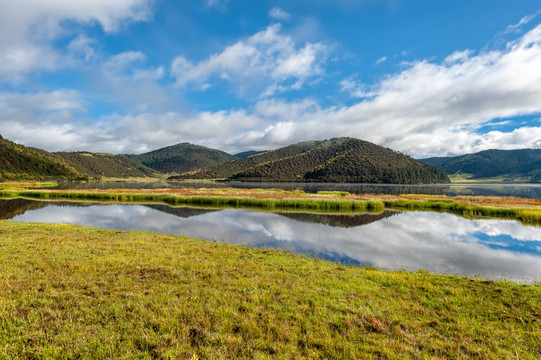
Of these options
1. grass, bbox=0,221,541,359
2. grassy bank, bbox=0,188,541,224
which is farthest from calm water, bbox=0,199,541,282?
grassy bank, bbox=0,188,541,224

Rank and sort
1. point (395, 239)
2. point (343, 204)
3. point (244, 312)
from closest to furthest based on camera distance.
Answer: point (244, 312) < point (395, 239) < point (343, 204)

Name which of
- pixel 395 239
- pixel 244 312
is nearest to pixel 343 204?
pixel 395 239

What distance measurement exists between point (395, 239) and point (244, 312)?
891 inches

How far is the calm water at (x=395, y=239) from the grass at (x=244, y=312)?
6.83 m

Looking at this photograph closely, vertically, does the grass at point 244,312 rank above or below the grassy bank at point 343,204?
above

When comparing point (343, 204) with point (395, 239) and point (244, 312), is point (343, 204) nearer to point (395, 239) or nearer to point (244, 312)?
point (395, 239)

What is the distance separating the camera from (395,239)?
84.5ft

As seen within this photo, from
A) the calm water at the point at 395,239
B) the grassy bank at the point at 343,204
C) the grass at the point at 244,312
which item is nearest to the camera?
the grass at the point at 244,312

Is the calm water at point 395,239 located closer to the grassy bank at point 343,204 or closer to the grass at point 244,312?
the grass at point 244,312

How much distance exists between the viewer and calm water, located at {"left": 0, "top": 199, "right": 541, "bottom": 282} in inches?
713

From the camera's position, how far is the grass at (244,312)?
6102 mm

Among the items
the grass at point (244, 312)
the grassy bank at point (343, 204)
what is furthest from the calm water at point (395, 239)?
the grassy bank at point (343, 204)

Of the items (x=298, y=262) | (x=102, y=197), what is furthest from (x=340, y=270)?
(x=102, y=197)

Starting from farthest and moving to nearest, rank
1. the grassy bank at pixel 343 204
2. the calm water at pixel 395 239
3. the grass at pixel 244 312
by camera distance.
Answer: the grassy bank at pixel 343 204, the calm water at pixel 395 239, the grass at pixel 244 312
